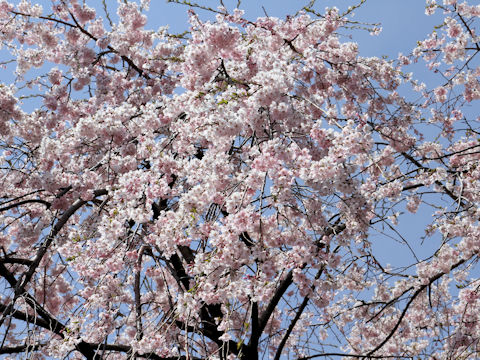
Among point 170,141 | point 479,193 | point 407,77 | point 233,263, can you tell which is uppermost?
point 407,77

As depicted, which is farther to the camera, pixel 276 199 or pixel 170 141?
pixel 170 141

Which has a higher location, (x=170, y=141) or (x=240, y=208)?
(x=170, y=141)

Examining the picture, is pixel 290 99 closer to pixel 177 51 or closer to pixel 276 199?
pixel 276 199

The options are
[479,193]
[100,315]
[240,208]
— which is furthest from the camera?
[479,193]

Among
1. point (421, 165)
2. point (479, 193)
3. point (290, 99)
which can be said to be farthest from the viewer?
point (421, 165)

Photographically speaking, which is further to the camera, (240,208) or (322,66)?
(322,66)

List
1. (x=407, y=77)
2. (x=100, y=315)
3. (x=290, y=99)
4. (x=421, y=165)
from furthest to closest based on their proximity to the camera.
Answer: (x=407, y=77) < (x=421, y=165) < (x=100, y=315) < (x=290, y=99)

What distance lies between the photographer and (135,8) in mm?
7055

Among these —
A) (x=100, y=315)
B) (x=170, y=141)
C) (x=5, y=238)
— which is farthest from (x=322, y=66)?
(x=5, y=238)

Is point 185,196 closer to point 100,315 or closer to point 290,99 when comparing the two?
point 290,99

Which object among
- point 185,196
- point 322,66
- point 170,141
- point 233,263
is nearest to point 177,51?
point 322,66

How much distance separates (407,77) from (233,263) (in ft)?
16.2

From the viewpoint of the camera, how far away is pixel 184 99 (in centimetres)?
505

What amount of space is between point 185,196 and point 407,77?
187 inches
